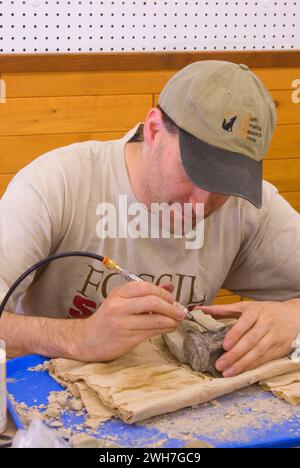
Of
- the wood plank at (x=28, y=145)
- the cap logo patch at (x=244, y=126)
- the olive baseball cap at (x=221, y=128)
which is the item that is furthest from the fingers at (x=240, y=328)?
the wood plank at (x=28, y=145)

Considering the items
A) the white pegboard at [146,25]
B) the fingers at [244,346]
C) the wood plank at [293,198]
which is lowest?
the wood plank at [293,198]

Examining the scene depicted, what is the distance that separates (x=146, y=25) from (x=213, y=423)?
1.75m

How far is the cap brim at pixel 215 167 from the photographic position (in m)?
1.36

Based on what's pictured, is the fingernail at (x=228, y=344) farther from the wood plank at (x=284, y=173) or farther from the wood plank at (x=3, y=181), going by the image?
the wood plank at (x=284, y=173)

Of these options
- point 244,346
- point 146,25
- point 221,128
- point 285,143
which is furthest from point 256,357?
point 285,143

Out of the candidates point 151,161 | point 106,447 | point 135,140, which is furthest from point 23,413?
point 135,140

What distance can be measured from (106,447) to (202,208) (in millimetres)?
609

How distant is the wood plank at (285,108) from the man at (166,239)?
45.9 inches

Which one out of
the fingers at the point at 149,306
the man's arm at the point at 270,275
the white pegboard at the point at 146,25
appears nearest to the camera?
the fingers at the point at 149,306

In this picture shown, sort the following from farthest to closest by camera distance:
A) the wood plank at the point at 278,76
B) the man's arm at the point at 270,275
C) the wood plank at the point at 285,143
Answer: the wood plank at the point at 285,143 → the wood plank at the point at 278,76 → the man's arm at the point at 270,275

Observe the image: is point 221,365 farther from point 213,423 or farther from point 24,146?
point 24,146

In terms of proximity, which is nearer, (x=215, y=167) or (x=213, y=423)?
(x=213, y=423)

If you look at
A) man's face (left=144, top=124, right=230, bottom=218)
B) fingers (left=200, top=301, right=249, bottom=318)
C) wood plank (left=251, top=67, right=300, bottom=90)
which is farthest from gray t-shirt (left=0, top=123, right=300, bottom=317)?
wood plank (left=251, top=67, right=300, bottom=90)

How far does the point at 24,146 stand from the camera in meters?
2.53
